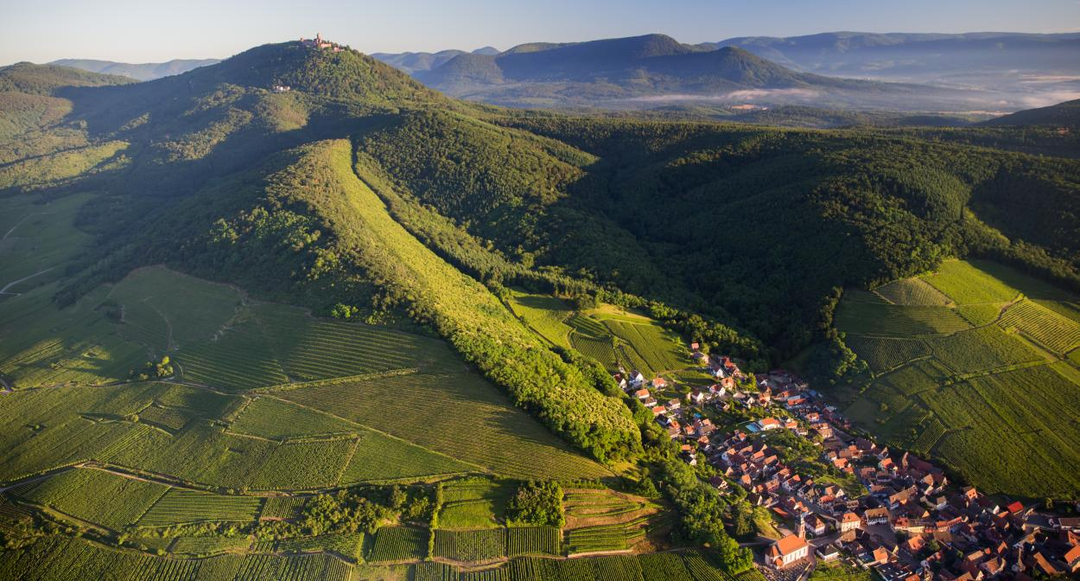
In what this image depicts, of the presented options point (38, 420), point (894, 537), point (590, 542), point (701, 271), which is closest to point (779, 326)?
point (701, 271)

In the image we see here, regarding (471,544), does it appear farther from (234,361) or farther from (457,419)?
(234,361)

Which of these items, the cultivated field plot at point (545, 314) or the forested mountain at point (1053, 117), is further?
the forested mountain at point (1053, 117)

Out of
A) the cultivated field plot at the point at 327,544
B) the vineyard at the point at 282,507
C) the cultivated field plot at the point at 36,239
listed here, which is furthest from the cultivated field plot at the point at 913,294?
the cultivated field plot at the point at 36,239

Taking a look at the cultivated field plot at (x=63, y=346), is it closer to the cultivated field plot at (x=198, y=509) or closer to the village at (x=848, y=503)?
the cultivated field plot at (x=198, y=509)

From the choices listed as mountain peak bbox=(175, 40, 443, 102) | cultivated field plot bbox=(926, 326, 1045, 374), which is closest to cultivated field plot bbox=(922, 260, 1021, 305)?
cultivated field plot bbox=(926, 326, 1045, 374)

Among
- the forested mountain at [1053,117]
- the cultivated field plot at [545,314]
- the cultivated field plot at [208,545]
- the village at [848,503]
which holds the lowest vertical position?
the village at [848,503]

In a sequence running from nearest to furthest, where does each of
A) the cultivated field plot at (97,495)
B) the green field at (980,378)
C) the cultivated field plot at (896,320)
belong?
the cultivated field plot at (97,495) → the green field at (980,378) → the cultivated field plot at (896,320)

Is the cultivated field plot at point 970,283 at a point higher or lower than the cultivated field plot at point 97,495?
higher

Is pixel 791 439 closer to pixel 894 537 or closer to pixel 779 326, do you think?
pixel 894 537
